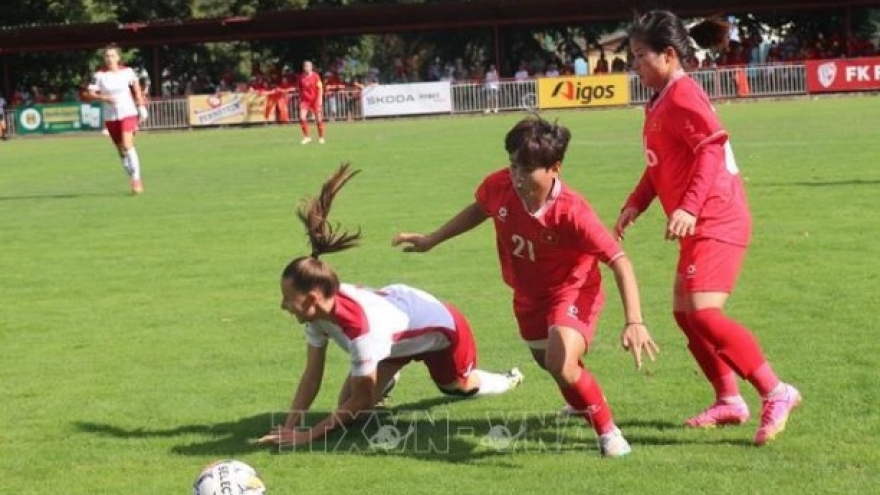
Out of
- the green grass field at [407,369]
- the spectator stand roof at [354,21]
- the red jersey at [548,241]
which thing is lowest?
the green grass field at [407,369]

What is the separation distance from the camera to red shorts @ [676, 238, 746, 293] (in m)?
5.80

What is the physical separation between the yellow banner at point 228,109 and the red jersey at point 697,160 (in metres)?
36.5

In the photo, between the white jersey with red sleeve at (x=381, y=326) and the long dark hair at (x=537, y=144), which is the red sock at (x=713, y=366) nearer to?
the long dark hair at (x=537, y=144)

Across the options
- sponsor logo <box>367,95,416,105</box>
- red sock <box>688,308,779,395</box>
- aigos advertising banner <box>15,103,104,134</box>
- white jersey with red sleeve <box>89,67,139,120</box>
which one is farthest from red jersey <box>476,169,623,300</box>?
aigos advertising banner <box>15,103,104,134</box>

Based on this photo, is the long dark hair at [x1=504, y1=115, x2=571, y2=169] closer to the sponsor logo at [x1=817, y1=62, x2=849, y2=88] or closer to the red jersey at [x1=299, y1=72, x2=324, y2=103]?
the red jersey at [x1=299, y1=72, x2=324, y2=103]

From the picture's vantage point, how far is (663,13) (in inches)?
234

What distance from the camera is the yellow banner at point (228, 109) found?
41719mm

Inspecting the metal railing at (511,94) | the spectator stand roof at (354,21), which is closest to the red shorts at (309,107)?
the metal railing at (511,94)

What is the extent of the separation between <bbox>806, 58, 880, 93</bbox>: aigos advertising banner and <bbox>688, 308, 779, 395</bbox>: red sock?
34.9 m

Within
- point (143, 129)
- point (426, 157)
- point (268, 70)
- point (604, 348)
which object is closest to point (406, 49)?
point (268, 70)

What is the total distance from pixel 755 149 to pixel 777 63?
19.5m

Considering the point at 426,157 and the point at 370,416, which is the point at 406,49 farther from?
the point at 370,416

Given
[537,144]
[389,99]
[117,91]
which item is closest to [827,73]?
[389,99]

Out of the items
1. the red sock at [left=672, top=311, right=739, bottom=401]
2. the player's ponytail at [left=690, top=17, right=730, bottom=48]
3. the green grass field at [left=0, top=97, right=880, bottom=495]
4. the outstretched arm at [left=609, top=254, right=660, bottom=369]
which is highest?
the player's ponytail at [left=690, top=17, right=730, bottom=48]
